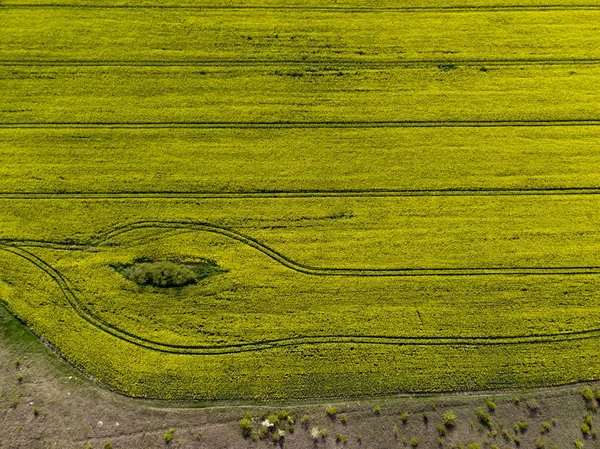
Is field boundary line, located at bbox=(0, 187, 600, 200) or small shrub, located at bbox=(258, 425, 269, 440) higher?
field boundary line, located at bbox=(0, 187, 600, 200)

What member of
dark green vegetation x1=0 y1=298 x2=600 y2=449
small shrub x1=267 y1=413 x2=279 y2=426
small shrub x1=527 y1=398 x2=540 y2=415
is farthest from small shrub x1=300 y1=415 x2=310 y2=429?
small shrub x1=527 y1=398 x2=540 y2=415

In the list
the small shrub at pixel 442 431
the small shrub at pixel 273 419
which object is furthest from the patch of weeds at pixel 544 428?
the small shrub at pixel 273 419

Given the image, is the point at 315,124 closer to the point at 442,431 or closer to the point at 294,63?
the point at 294,63

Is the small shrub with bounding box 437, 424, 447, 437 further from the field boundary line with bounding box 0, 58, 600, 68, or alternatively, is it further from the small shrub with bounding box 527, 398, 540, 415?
the field boundary line with bounding box 0, 58, 600, 68

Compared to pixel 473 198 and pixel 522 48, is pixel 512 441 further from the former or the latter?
pixel 522 48

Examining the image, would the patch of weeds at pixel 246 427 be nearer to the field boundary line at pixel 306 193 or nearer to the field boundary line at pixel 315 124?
the field boundary line at pixel 306 193
